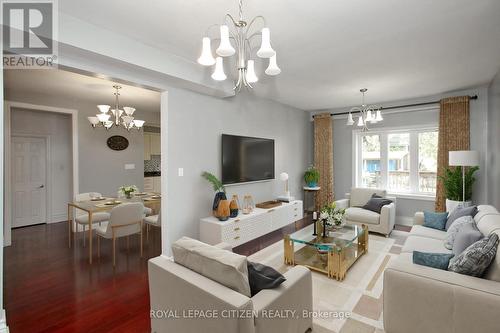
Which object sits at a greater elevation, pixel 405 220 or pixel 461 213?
pixel 461 213

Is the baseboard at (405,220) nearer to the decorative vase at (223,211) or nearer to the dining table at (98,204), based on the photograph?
the decorative vase at (223,211)

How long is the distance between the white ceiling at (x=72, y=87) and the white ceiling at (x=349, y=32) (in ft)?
6.22

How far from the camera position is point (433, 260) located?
79.5 inches

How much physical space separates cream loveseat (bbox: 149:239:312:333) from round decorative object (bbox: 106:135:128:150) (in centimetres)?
481

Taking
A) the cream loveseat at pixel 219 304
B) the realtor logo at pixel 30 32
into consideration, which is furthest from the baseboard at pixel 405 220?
the realtor logo at pixel 30 32

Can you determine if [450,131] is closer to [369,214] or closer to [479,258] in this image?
[369,214]

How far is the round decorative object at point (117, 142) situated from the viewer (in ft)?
19.2

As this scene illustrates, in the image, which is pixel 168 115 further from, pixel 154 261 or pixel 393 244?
pixel 393 244

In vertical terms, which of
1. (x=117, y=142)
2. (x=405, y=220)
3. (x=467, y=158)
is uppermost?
(x=117, y=142)

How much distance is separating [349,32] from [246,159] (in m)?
2.66

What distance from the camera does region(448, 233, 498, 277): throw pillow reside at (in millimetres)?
1795

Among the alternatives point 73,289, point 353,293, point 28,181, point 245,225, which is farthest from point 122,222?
point 28,181

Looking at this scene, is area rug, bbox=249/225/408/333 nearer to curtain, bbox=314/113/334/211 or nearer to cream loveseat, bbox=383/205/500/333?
cream loveseat, bbox=383/205/500/333

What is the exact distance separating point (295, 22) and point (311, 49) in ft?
2.17
